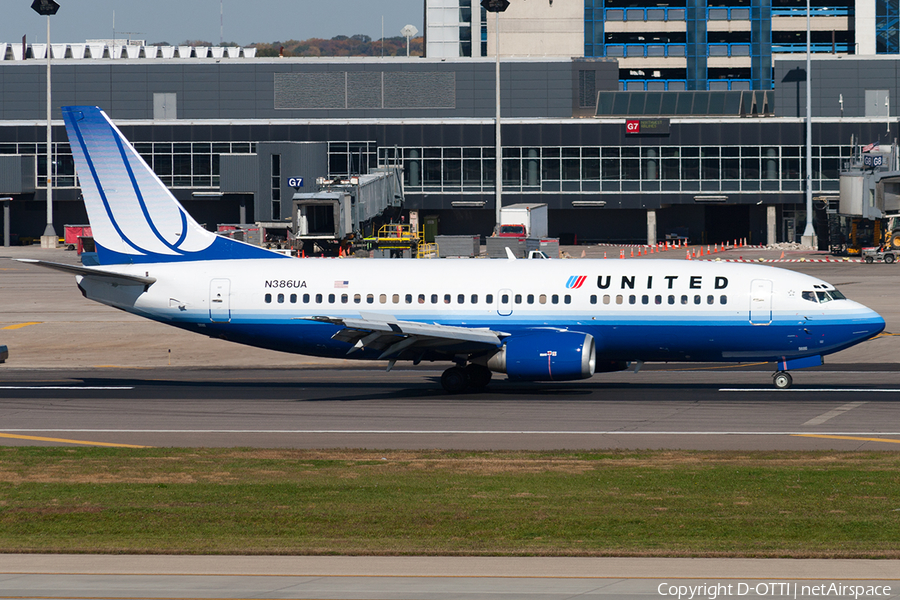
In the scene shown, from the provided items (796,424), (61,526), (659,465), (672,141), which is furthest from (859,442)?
(672,141)

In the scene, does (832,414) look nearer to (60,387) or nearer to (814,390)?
(814,390)

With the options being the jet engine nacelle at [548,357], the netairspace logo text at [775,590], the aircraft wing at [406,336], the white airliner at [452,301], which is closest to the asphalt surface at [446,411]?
the jet engine nacelle at [548,357]

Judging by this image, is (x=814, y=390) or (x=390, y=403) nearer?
(x=390, y=403)

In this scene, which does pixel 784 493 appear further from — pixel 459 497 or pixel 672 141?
pixel 672 141

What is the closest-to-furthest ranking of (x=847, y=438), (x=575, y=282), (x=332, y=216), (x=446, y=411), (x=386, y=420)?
1. (x=847, y=438)
2. (x=386, y=420)
3. (x=446, y=411)
4. (x=575, y=282)
5. (x=332, y=216)

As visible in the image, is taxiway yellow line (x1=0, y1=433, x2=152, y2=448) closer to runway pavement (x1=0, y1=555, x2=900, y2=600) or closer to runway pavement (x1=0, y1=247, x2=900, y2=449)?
runway pavement (x1=0, y1=247, x2=900, y2=449)

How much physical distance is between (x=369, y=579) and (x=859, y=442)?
16228 millimetres

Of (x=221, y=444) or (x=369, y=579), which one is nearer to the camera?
(x=369, y=579)

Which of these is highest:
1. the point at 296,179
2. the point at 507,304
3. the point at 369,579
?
the point at 296,179

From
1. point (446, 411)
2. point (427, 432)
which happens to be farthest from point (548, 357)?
point (427, 432)

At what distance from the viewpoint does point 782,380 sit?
1431 inches

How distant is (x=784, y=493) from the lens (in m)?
21.1

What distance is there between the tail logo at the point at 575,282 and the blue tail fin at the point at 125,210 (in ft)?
35.6

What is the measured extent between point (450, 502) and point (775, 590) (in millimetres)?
7136
